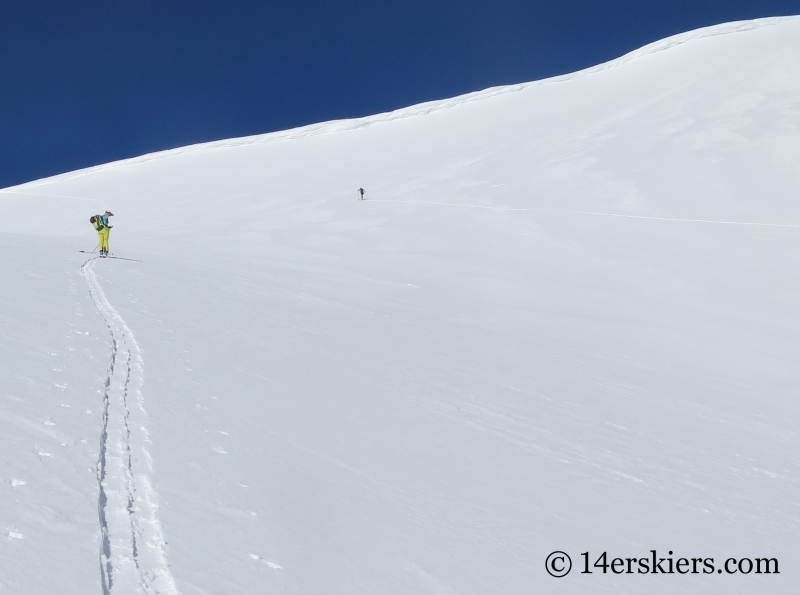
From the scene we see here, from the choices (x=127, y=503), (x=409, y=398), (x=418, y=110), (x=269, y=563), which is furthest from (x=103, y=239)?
(x=418, y=110)

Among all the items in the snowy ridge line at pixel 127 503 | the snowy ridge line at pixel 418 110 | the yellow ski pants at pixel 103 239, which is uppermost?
the snowy ridge line at pixel 418 110

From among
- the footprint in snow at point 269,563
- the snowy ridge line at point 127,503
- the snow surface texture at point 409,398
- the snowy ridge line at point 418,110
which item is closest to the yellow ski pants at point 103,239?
the snow surface texture at point 409,398

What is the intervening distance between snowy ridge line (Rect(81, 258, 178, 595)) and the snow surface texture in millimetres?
17

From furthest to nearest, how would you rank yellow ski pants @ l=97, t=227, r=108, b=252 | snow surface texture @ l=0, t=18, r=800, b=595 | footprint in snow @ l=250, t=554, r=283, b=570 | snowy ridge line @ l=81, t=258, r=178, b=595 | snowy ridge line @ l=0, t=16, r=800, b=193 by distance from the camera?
snowy ridge line @ l=0, t=16, r=800, b=193, yellow ski pants @ l=97, t=227, r=108, b=252, snow surface texture @ l=0, t=18, r=800, b=595, footprint in snow @ l=250, t=554, r=283, b=570, snowy ridge line @ l=81, t=258, r=178, b=595

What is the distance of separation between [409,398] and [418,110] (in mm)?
38714

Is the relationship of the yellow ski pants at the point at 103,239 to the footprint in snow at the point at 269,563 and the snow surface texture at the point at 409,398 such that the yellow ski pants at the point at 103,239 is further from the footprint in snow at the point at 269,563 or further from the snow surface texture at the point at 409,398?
the footprint in snow at the point at 269,563

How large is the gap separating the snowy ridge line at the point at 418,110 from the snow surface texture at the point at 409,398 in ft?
66.0

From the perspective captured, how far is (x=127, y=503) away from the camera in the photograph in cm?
376

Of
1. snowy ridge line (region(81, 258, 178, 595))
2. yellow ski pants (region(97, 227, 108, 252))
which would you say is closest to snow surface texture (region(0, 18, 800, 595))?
Result: snowy ridge line (region(81, 258, 178, 595))

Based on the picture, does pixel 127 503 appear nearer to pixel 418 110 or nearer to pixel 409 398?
pixel 409 398

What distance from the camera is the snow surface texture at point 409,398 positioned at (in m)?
3.83

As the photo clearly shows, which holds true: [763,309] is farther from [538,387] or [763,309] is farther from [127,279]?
[127,279]

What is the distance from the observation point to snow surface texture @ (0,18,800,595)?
383 centimetres

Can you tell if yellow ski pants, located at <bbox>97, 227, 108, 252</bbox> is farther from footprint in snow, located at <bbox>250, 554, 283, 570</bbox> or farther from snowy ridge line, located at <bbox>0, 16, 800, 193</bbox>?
snowy ridge line, located at <bbox>0, 16, 800, 193</bbox>
